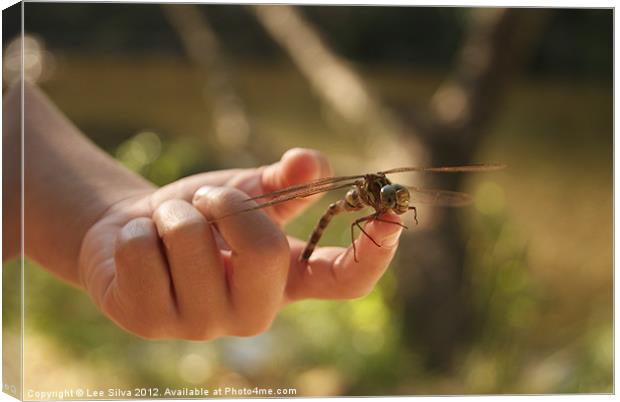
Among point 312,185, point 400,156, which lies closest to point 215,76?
point 400,156

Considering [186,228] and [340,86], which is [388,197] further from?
[340,86]

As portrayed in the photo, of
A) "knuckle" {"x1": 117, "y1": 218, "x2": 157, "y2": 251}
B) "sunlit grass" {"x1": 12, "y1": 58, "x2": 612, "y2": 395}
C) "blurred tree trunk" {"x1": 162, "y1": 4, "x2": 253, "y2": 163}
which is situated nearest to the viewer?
"knuckle" {"x1": 117, "y1": 218, "x2": 157, "y2": 251}

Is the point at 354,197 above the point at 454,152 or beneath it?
beneath

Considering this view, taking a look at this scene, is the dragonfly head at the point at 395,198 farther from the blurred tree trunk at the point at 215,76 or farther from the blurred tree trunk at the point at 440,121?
the blurred tree trunk at the point at 215,76

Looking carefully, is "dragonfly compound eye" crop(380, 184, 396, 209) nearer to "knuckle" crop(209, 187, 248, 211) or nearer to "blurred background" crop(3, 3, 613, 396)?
"knuckle" crop(209, 187, 248, 211)

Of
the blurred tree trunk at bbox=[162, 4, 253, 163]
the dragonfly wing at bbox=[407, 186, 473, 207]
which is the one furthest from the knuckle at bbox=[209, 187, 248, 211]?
the blurred tree trunk at bbox=[162, 4, 253, 163]

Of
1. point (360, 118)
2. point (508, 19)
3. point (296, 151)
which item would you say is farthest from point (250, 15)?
point (296, 151)

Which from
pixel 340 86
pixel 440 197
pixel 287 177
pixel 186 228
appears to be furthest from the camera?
pixel 340 86
